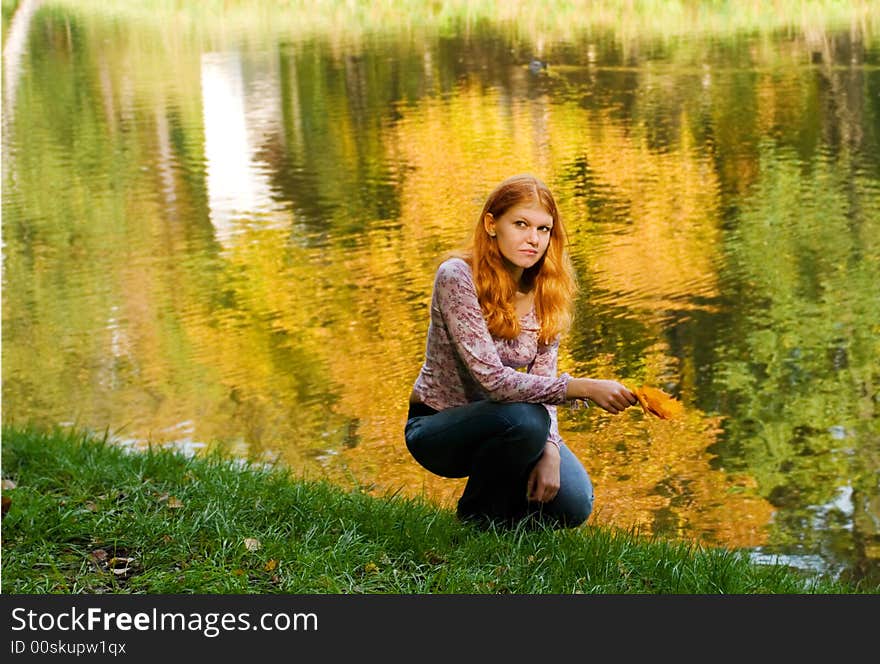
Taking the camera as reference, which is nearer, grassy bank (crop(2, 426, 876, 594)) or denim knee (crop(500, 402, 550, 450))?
grassy bank (crop(2, 426, 876, 594))

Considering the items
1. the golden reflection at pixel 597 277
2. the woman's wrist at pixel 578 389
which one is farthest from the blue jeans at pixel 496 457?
the golden reflection at pixel 597 277

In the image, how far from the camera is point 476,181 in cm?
1316

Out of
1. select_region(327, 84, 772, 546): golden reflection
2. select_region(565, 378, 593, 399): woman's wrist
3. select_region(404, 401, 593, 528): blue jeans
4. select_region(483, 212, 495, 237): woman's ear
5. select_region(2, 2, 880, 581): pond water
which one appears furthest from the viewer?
select_region(2, 2, 880, 581): pond water

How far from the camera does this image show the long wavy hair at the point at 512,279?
11.5 ft

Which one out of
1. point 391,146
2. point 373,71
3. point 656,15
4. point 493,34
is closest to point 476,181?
point 391,146

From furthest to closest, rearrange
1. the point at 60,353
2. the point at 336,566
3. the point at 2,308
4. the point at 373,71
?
the point at 373,71 < the point at 2,308 < the point at 60,353 < the point at 336,566

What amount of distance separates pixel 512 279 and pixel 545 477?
0.54m

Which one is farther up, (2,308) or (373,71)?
(373,71)

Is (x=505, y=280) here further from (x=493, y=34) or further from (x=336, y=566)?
(x=493, y=34)

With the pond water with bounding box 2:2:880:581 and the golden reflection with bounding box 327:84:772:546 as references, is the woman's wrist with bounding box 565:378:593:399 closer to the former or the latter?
the golden reflection with bounding box 327:84:772:546

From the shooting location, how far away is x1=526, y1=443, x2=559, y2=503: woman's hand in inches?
138

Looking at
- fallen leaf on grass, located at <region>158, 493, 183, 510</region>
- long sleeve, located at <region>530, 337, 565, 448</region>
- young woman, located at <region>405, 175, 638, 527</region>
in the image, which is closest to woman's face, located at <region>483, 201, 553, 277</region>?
young woman, located at <region>405, 175, 638, 527</region>

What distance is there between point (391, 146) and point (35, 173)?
13.3 ft

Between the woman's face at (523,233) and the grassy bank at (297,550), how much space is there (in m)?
0.75
